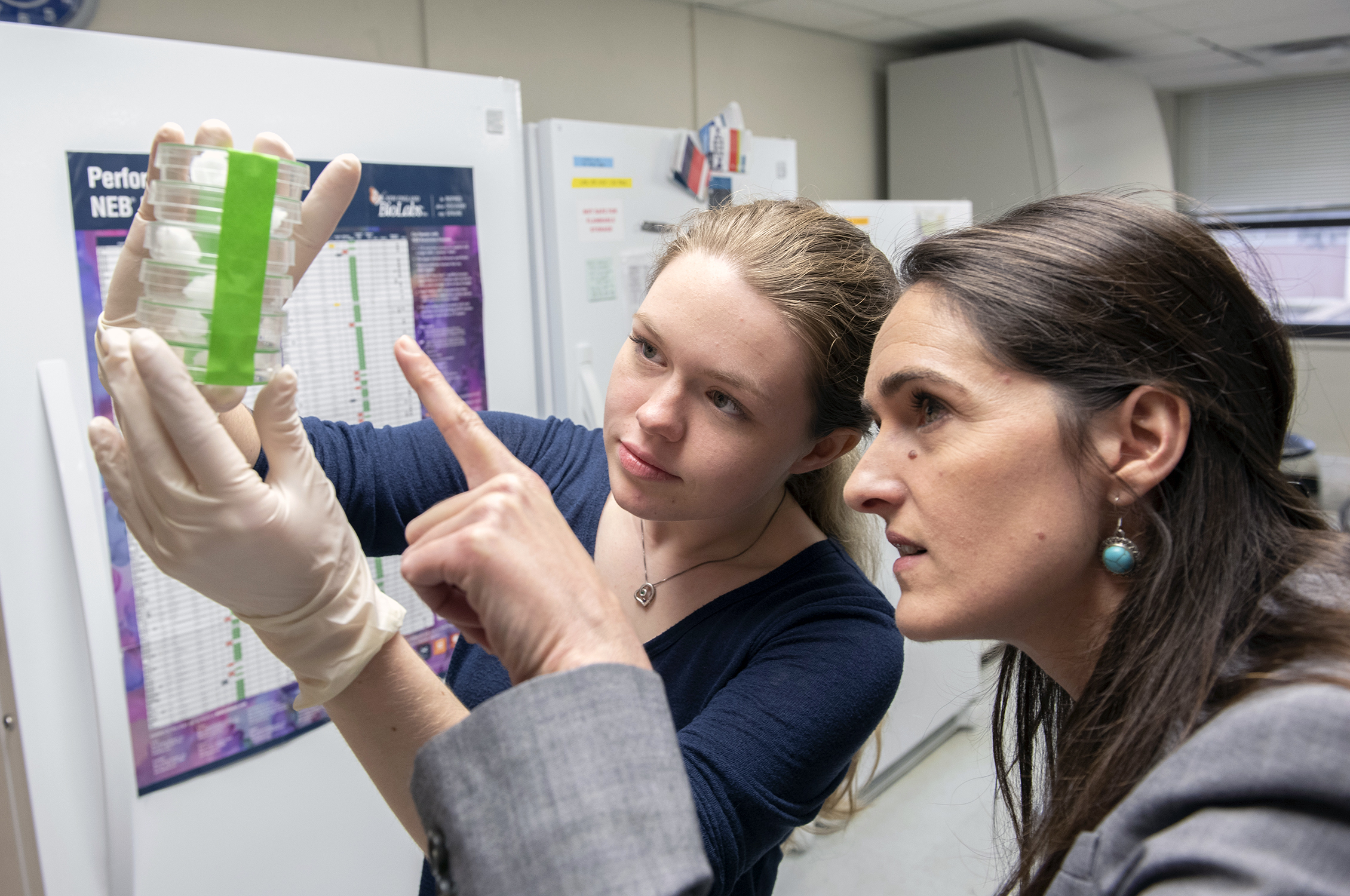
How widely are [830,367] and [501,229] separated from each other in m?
0.96

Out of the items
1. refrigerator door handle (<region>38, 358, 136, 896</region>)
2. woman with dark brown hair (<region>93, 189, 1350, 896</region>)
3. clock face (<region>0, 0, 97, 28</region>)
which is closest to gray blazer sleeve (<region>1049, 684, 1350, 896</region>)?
woman with dark brown hair (<region>93, 189, 1350, 896</region>)

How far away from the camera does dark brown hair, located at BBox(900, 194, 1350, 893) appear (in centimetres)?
67

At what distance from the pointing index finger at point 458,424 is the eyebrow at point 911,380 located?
358 mm

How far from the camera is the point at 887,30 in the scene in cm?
379

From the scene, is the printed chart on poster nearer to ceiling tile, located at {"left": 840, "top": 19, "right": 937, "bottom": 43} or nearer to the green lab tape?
the green lab tape

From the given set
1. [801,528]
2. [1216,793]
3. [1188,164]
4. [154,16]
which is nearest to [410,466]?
[801,528]

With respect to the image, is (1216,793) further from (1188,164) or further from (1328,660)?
(1188,164)

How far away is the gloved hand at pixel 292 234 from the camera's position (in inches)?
29.2

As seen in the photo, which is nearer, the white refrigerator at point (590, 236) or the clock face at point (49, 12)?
the clock face at point (49, 12)

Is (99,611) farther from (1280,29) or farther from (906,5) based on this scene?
(1280,29)

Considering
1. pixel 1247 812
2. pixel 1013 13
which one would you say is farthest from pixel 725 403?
pixel 1013 13

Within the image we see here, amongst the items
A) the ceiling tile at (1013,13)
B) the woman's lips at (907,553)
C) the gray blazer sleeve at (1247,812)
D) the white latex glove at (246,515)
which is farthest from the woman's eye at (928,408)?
the ceiling tile at (1013,13)

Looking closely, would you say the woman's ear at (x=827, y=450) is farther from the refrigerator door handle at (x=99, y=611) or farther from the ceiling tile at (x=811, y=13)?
the ceiling tile at (x=811, y=13)

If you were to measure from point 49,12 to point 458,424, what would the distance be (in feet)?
5.50
